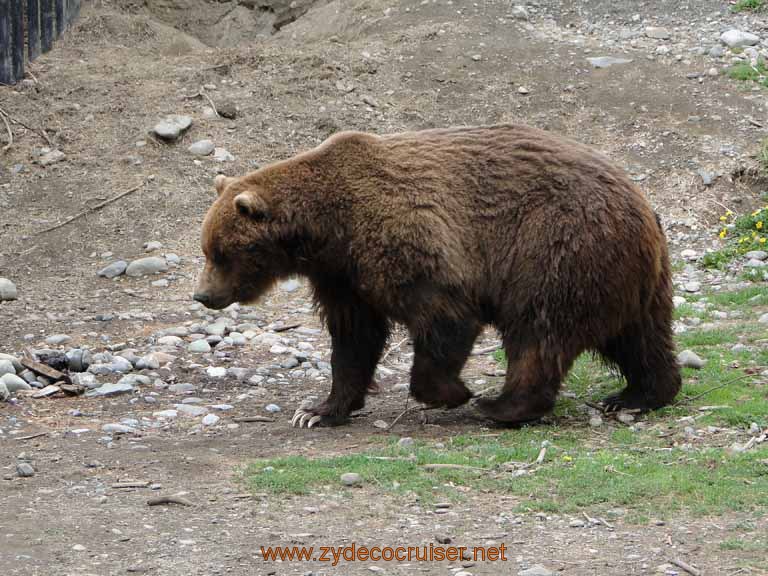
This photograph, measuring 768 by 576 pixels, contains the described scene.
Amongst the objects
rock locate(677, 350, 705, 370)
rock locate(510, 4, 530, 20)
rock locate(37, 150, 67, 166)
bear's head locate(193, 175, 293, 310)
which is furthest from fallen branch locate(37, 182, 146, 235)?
rock locate(677, 350, 705, 370)

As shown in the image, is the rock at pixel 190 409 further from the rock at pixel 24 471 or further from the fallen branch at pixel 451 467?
the fallen branch at pixel 451 467

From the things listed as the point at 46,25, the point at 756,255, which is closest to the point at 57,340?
the point at 756,255

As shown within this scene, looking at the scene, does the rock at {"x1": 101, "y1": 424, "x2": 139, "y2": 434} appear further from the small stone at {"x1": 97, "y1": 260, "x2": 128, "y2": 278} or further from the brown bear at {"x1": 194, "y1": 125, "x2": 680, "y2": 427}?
the small stone at {"x1": 97, "y1": 260, "x2": 128, "y2": 278}

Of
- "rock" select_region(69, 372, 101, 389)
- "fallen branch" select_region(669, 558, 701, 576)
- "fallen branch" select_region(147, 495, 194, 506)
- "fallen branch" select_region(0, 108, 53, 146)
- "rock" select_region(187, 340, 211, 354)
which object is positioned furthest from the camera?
"fallen branch" select_region(0, 108, 53, 146)

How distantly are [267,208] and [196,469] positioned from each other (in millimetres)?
1946

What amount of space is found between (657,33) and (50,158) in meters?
8.14

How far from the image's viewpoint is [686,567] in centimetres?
497

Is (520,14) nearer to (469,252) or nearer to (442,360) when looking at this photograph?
(469,252)

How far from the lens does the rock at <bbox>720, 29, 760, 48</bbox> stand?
14906 mm

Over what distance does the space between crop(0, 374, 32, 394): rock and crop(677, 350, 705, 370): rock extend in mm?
4998

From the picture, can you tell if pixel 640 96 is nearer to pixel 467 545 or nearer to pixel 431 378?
pixel 431 378

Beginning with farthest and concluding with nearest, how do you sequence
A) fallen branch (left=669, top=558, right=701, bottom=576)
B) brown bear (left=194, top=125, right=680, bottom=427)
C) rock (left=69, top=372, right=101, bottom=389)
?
rock (left=69, top=372, right=101, bottom=389) < brown bear (left=194, top=125, right=680, bottom=427) < fallen branch (left=669, top=558, right=701, bottom=576)

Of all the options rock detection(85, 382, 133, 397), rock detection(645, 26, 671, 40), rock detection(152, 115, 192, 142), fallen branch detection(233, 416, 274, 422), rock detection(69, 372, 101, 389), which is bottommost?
rock detection(69, 372, 101, 389)

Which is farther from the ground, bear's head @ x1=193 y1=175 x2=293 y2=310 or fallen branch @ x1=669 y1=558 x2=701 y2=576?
bear's head @ x1=193 y1=175 x2=293 y2=310
